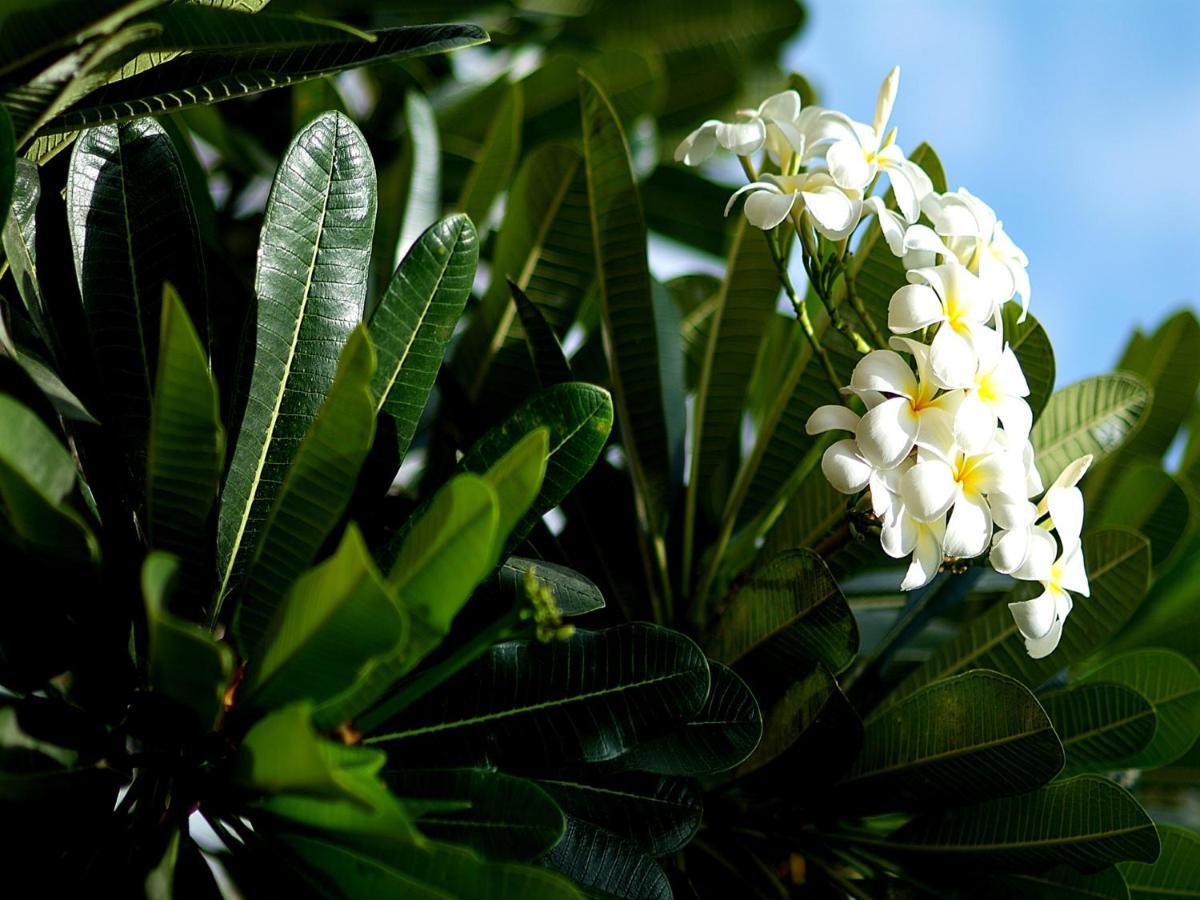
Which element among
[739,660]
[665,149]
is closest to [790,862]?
[739,660]

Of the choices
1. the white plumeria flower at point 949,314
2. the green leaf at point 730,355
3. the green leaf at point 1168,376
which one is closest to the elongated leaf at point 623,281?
the green leaf at point 730,355

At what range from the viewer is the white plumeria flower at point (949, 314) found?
743mm

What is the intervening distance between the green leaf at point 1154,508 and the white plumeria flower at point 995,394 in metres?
0.52

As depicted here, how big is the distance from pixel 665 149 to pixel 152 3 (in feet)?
3.88

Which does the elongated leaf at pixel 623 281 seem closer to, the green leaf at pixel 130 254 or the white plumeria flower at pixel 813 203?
the white plumeria flower at pixel 813 203

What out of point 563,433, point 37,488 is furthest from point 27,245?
point 563,433

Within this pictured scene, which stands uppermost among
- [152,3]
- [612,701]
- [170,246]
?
[152,3]

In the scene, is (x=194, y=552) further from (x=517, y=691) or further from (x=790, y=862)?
(x=790, y=862)

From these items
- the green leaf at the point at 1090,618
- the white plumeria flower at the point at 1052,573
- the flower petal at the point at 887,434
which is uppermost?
the flower petal at the point at 887,434

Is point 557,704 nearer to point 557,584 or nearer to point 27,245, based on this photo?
point 557,584

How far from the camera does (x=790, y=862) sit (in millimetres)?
971

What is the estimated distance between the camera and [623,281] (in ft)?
3.28

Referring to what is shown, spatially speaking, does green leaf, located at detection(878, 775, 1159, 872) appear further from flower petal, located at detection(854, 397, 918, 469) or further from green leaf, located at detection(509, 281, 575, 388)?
green leaf, located at detection(509, 281, 575, 388)

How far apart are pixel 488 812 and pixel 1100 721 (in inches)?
22.3
